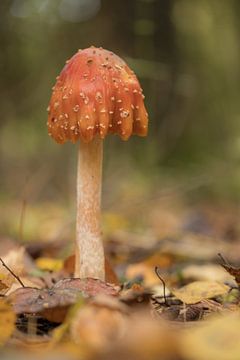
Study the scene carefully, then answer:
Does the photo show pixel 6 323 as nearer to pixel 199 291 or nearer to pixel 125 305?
pixel 125 305

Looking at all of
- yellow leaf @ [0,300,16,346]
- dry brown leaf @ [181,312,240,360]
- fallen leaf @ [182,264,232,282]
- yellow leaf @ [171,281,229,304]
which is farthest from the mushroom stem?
dry brown leaf @ [181,312,240,360]

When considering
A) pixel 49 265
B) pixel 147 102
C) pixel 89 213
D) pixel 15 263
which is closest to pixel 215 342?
pixel 89 213

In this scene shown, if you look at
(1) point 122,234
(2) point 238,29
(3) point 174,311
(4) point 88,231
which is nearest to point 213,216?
(1) point 122,234

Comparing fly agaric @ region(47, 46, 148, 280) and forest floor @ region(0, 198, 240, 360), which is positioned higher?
fly agaric @ region(47, 46, 148, 280)

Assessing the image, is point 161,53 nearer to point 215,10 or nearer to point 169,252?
point 215,10

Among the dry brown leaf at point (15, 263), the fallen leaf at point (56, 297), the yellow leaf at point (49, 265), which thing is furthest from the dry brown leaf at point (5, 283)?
the yellow leaf at point (49, 265)

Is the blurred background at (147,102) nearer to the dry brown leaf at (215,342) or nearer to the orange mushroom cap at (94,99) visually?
the orange mushroom cap at (94,99)

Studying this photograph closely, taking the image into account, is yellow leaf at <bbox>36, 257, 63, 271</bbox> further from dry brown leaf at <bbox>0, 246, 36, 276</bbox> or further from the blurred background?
the blurred background
